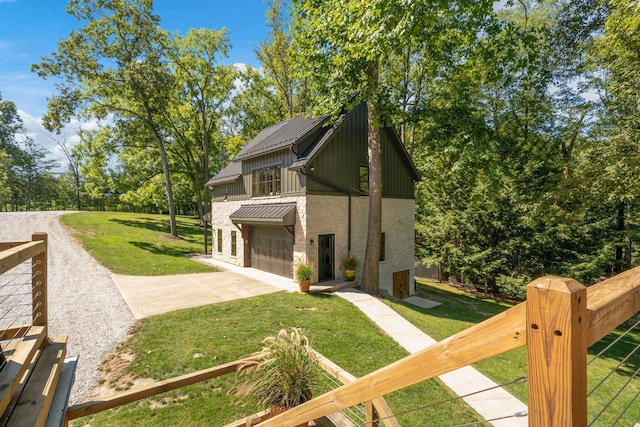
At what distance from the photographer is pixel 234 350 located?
6.68 m

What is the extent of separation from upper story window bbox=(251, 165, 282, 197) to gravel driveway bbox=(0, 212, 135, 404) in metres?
7.44

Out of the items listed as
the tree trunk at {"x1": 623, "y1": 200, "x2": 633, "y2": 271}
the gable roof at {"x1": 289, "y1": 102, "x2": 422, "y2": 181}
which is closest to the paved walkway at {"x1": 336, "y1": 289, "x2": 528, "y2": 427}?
the gable roof at {"x1": 289, "y1": 102, "x2": 422, "y2": 181}

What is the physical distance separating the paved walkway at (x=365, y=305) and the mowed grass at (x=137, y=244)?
1.79m

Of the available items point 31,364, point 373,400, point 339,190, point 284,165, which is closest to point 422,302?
point 339,190

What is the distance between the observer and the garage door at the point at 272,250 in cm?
1398

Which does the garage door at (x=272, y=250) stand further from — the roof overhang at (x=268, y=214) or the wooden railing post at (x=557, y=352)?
the wooden railing post at (x=557, y=352)

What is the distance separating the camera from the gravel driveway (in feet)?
20.3

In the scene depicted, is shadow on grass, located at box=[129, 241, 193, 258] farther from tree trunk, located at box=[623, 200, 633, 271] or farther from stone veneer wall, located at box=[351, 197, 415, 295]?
tree trunk, located at box=[623, 200, 633, 271]

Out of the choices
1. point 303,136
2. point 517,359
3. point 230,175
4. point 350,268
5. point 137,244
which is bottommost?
point 517,359

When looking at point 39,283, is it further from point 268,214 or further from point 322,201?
point 268,214

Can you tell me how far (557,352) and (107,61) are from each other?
2567 centimetres

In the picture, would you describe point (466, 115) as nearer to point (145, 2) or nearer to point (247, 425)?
point (247, 425)

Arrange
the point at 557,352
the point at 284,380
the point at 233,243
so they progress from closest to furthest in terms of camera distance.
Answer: the point at 557,352 < the point at 284,380 < the point at 233,243

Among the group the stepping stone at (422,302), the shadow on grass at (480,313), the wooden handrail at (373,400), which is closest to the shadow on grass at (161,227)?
the stepping stone at (422,302)
